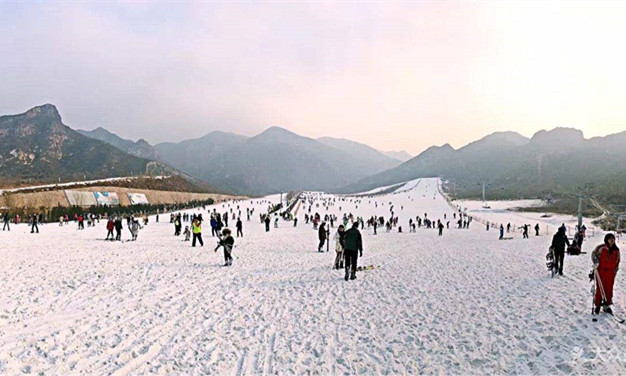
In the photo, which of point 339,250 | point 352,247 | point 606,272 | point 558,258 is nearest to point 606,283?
point 606,272

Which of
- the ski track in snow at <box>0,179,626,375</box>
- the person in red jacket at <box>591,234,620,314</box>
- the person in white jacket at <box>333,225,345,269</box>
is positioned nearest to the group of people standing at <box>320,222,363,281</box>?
the ski track in snow at <box>0,179,626,375</box>

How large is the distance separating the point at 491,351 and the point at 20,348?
6602mm

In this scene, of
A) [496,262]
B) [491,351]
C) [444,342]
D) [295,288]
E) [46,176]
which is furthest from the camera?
[46,176]

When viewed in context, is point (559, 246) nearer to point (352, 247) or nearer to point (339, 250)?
point (352, 247)

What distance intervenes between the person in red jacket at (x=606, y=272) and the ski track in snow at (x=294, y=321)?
38 cm

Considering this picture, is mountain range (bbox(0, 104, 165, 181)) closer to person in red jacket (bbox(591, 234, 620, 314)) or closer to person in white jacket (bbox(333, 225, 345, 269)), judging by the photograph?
person in white jacket (bbox(333, 225, 345, 269))

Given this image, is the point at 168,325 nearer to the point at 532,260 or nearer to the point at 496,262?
the point at 496,262

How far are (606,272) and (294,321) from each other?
18.1 feet

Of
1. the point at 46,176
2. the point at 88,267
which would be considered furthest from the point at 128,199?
the point at 88,267

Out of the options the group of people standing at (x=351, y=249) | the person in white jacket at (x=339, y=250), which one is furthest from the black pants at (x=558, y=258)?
the person in white jacket at (x=339, y=250)

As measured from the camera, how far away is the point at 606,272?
7.12 m

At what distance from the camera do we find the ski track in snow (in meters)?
5.36

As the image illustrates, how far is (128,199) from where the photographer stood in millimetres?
64250

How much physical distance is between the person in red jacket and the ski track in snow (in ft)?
1.24
